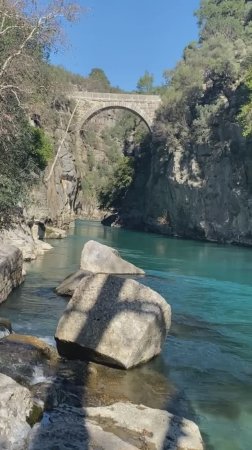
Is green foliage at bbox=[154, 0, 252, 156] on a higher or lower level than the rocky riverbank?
higher

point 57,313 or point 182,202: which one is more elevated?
point 182,202

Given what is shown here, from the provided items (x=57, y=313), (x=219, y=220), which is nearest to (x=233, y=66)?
(x=219, y=220)

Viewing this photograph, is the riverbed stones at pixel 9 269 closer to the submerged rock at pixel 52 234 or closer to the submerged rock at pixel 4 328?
the submerged rock at pixel 4 328

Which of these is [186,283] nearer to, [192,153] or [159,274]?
[159,274]

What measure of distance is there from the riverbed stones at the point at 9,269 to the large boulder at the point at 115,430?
262 inches

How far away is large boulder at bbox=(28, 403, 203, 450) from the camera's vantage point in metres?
5.04

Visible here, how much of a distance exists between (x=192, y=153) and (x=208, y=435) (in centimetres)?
3938

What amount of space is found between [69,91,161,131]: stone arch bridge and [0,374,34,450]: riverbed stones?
50867 millimetres

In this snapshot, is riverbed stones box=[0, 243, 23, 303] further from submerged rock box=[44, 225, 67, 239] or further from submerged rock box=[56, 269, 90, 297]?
submerged rock box=[44, 225, 67, 239]

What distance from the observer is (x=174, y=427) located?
18.5 feet

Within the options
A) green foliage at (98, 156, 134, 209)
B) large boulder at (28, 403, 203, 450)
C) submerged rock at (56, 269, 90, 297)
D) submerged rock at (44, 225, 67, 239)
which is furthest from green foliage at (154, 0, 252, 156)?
large boulder at (28, 403, 203, 450)

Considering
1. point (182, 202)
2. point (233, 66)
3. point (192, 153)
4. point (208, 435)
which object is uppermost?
point (233, 66)

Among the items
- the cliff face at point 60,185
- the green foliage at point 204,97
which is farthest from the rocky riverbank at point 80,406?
the green foliage at point 204,97

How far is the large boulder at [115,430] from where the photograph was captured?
504 centimetres
